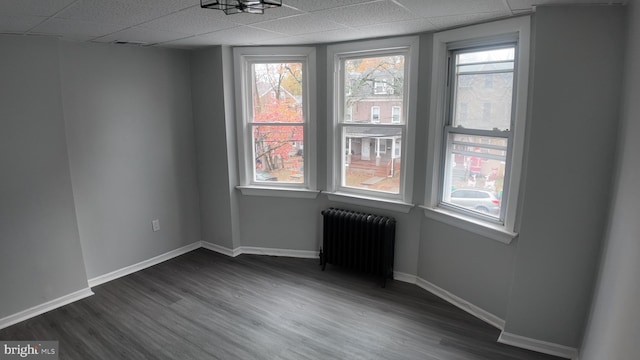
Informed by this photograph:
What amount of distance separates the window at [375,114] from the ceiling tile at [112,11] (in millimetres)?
1944

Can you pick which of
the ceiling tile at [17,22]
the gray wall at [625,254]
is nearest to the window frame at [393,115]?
the gray wall at [625,254]

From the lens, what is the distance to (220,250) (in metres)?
4.32

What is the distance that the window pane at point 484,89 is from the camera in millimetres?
2713

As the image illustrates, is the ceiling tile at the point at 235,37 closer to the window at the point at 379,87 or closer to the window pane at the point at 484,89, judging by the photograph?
the window at the point at 379,87

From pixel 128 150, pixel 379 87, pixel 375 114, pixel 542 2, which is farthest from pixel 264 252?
pixel 542 2

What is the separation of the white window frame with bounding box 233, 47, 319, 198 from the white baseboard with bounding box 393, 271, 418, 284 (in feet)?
3.75

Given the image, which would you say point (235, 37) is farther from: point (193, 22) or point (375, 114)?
point (375, 114)

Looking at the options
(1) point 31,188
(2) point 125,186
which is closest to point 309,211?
(2) point 125,186

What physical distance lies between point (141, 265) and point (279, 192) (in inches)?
64.7

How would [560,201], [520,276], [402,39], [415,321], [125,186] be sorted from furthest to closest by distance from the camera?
[125,186]
[402,39]
[415,321]
[520,276]
[560,201]

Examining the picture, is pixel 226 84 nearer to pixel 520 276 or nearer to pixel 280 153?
pixel 280 153

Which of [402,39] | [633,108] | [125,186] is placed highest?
[402,39]

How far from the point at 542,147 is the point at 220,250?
134 inches

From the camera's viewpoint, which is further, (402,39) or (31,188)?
(402,39)
